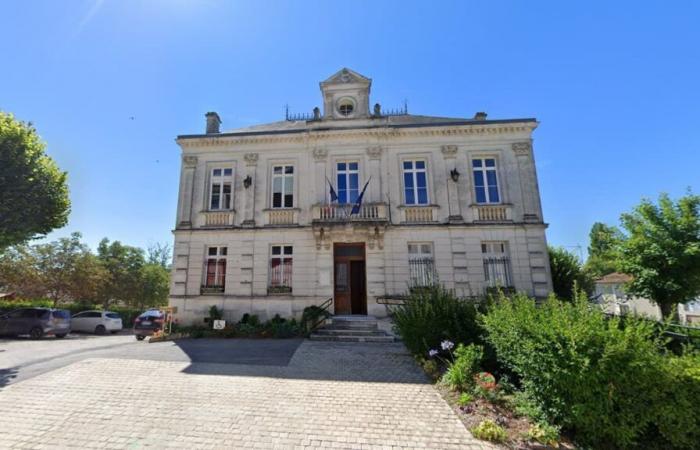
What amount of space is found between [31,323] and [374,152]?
1782 centimetres

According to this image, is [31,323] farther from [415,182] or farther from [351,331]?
[415,182]

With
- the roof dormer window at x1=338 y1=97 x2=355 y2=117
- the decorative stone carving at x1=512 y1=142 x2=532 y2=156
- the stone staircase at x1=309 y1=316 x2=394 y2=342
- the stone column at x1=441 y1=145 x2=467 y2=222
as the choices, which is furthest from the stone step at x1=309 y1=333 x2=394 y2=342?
the roof dormer window at x1=338 y1=97 x2=355 y2=117

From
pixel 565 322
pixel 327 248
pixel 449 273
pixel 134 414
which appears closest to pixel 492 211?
pixel 449 273

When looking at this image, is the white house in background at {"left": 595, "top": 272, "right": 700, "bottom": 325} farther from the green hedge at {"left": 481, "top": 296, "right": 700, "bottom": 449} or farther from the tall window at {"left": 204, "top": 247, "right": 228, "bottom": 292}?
the tall window at {"left": 204, "top": 247, "right": 228, "bottom": 292}

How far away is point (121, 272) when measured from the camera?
91.2 feet

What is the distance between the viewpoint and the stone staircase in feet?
35.8

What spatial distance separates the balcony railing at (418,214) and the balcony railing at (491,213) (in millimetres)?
1891

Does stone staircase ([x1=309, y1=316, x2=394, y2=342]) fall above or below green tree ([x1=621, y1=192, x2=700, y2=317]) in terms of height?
below

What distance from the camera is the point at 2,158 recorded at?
12.5 metres

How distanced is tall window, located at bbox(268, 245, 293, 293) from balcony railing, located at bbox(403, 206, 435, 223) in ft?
17.8

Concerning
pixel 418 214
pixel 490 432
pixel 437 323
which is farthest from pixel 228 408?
pixel 418 214

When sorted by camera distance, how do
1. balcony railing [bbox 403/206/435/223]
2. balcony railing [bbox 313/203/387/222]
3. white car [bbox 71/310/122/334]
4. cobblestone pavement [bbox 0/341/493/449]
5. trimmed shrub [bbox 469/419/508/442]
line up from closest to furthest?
trimmed shrub [bbox 469/419/508/442] → cobblestone pavement [bbox 0/341/493/449] → balcony railing [bbox 313/203/387/222] → balcony railing [bbox 403/206/435/223] → white car [bbox 71/310/122/334]

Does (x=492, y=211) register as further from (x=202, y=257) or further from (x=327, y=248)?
(x=202, y=257)

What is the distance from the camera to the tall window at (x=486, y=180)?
46.6ft
